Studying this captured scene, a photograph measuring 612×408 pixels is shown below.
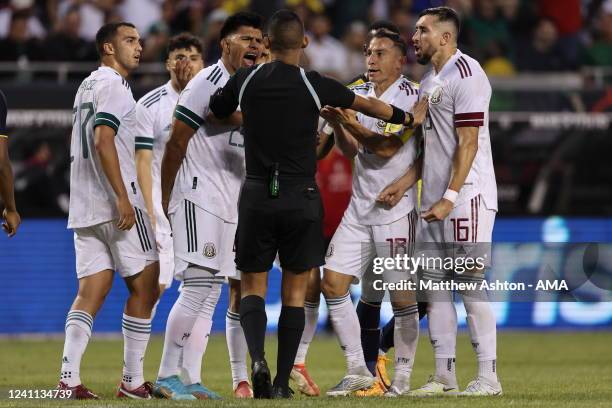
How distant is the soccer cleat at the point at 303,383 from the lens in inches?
365

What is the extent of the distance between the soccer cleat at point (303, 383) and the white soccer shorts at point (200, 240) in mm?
1095

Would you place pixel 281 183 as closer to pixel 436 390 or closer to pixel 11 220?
pixel 436 390

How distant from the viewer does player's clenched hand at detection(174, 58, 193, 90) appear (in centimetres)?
1022

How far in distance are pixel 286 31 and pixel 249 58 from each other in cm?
104

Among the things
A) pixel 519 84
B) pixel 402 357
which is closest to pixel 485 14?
pixel 519 84

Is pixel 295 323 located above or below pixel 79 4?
below

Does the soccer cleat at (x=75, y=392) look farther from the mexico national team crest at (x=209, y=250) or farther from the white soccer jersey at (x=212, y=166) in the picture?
the white soccer jersey at (x=212, y=166)

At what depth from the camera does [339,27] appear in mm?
18625

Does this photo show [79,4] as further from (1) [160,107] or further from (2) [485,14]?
(1) [160,107]

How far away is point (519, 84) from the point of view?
53.2 feet

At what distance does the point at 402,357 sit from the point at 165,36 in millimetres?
8883

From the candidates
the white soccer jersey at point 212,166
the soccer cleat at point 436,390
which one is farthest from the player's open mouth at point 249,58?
the soccer cleat at point 436,390

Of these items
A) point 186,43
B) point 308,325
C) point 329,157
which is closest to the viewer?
point 308,325

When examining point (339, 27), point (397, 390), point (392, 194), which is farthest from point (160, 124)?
point (339, 27)
